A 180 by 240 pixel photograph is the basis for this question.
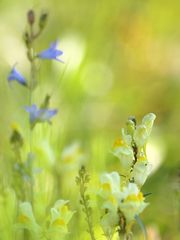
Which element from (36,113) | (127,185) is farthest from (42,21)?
(127,185)

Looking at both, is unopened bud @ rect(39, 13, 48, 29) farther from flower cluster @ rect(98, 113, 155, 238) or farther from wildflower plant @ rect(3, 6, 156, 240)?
flower cluster @ rect(98, 113, 155, 238)

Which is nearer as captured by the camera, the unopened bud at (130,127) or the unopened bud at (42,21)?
the unopened bud at (130,127)

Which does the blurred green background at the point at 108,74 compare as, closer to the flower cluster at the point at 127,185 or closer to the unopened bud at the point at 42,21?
the unopened bud at the point at 42,21

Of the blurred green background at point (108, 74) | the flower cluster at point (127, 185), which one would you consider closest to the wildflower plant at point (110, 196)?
the flower cluster at point (127, 185)

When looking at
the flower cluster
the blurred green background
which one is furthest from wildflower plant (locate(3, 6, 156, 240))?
the blurred green background

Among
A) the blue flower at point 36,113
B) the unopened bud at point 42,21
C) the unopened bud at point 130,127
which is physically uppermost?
the unopened bud at point 42,21
